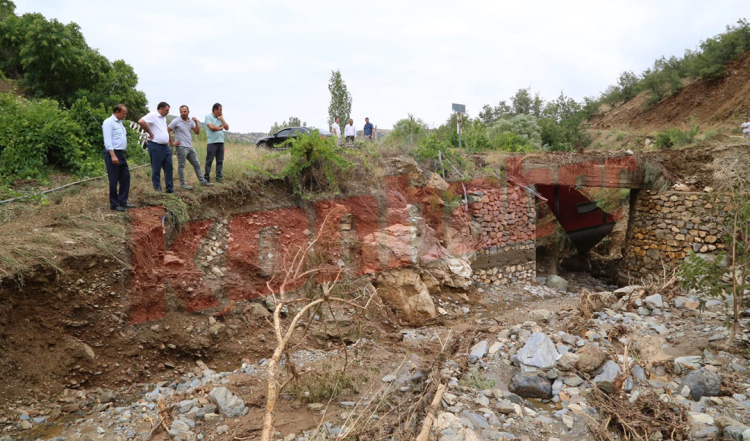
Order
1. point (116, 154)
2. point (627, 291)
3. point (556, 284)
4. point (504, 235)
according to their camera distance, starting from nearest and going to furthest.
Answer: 1. point (116, 154)
2. point (627, 291)
3. point (504, 235)
4. point (556, 284)

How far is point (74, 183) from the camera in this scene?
21.5 ft

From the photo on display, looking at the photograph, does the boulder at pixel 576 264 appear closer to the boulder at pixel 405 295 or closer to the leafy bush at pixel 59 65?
the boulder at pixel 405 295

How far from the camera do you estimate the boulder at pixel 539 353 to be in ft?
15.2

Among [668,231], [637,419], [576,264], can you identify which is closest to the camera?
[637,419]

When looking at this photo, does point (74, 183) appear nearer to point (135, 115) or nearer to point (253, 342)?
point (253, 342)

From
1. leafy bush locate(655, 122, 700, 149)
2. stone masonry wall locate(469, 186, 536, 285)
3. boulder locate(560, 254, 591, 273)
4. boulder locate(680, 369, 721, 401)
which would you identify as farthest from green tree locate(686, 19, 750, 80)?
boulder locate(680, 369, 721, 401)

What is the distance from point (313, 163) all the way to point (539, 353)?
489cm

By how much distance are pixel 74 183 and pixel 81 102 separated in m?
2.94

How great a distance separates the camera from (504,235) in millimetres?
9898

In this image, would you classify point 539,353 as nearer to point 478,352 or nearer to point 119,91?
point 478,352

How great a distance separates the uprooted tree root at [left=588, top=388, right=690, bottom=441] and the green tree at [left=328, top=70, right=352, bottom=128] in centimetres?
1646


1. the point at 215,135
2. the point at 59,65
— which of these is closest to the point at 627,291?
the point at 215,135

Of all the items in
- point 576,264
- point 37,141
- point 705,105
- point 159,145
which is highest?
point 705,105

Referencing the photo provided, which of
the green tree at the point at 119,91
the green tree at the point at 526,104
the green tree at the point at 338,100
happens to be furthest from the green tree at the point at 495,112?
the green tree at the point at 119,91
